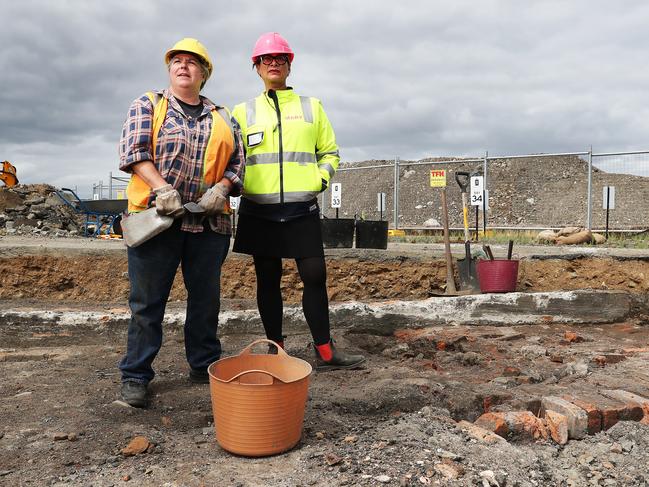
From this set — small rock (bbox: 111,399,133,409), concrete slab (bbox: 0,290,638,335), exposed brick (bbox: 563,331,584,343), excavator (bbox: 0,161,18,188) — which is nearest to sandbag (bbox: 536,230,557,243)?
concrete slab (bbox: 0,290,638,335)

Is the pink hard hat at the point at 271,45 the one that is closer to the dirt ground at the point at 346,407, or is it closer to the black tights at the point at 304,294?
the black tights at the point at 304,294

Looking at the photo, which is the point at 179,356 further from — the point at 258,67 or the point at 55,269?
the point at 55,269

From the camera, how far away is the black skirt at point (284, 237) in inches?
139

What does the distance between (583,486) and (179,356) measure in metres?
2.86

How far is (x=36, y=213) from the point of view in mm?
17359

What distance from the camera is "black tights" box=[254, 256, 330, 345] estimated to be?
Answer: 3582mm

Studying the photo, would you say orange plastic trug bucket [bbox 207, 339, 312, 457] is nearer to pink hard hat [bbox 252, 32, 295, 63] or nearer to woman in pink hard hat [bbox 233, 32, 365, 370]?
woman in pink hard hat [bbox 233, 32, 365, 370]

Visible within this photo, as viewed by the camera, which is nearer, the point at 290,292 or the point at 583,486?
the point at 583,486

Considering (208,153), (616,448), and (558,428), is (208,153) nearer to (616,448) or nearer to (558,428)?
(558,428)

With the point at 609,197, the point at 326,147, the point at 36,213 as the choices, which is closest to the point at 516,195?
the point at 609,197

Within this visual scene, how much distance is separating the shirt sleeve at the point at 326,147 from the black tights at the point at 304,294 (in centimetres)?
58

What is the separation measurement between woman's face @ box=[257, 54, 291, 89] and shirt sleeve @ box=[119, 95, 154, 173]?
2.59 feet

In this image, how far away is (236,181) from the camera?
3215mm

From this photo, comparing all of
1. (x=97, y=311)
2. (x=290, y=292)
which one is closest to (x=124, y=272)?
(x=97, y=311)
